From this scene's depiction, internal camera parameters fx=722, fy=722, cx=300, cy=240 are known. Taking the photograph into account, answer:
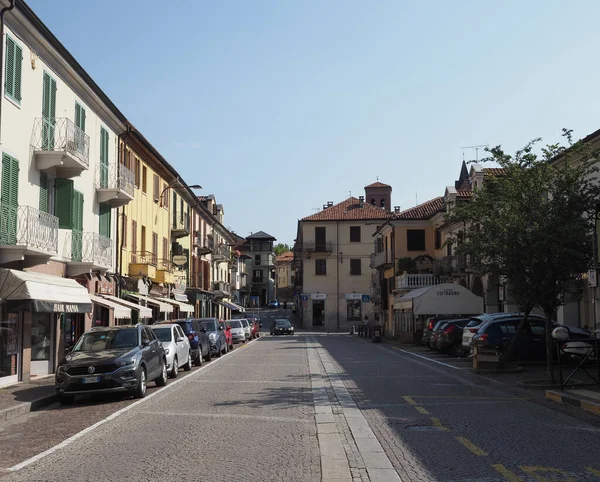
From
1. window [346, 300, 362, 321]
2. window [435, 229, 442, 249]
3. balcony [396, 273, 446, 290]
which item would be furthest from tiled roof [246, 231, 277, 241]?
balcony [396, 273, 446, 290]

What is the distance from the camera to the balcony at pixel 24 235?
56.5ft

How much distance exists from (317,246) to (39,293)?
199 ft

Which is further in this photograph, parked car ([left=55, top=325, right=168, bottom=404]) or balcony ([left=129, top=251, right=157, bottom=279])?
balcony ([left=129, top=251, right=157, bottom=279])

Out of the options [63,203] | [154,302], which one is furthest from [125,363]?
[154,302]

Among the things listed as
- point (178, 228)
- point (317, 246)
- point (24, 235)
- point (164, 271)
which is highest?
point (317, 246)

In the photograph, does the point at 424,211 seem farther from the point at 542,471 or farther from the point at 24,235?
the point at 542,471

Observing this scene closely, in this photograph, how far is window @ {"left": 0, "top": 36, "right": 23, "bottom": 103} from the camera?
1786 cm

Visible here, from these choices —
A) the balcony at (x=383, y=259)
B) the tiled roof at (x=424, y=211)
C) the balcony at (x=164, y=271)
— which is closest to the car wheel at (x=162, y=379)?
the balcony at (x=164, y=271)

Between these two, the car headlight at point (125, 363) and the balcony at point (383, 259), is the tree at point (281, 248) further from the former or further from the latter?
the car headlight at point (125, 363)

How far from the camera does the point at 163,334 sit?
2189cm

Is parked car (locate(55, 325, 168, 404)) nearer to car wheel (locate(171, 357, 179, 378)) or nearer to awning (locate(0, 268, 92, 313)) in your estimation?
awning (locate(0, 268, 92, 313))

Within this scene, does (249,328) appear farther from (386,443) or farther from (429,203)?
(386,443)

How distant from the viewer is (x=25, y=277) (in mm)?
17312

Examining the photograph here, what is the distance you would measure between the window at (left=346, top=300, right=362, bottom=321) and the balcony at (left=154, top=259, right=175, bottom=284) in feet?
123
